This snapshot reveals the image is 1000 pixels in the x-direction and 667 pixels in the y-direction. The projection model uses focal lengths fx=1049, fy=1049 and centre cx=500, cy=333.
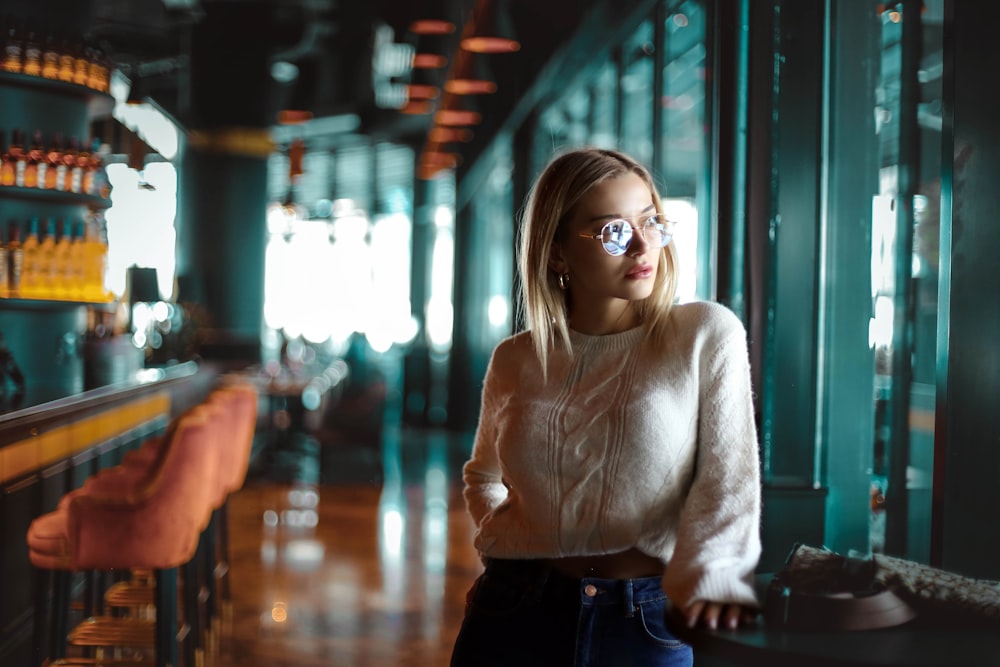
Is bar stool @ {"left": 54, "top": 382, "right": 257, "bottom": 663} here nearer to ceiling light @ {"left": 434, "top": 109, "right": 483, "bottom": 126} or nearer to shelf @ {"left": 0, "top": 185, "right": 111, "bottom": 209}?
shelf @ {"left": 0, "top": 185, "right": 111, "bottom": 209}

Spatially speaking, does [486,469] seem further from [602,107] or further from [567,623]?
[602,107]

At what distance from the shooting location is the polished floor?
3957 millimetres


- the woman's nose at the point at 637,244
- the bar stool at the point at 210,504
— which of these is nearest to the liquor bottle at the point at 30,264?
the bar stool at the point at 210,504

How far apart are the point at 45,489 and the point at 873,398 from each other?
2.97 m

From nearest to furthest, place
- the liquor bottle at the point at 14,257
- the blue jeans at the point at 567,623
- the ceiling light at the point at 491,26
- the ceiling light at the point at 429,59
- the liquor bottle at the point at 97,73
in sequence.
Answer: the blue jeans at the point at 567,623 → the liquor bottle at the point at 14,257 → the liquor bottle at the point at 97,73 → the ceiling light at the point at 491,26 → the ceiling light at the point at 429,59

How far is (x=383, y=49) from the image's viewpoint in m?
10.5

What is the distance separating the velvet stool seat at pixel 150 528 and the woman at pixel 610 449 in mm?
1745

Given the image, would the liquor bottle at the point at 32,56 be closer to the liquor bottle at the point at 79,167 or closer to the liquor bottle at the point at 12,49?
the liquor bottle at the point at 12,49

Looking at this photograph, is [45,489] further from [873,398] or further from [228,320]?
[228,320]

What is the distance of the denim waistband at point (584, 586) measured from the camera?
1569 mm

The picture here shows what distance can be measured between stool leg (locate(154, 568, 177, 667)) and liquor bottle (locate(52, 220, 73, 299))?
1.10m

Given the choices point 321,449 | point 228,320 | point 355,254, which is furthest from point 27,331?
point 355,254

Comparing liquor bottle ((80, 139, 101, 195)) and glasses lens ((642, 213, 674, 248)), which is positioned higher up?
liquor bottle ((80, 139, 101, 195))

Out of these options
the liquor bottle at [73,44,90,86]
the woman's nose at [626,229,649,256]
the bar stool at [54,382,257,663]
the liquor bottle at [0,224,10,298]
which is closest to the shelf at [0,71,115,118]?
the liquor bottle at [73,44,90,86]
